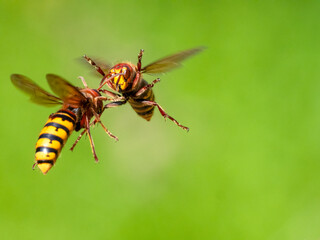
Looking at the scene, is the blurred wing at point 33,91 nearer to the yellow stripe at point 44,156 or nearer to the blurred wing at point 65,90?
the blurred wing at point 65,90

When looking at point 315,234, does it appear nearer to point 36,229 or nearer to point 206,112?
point 206,112

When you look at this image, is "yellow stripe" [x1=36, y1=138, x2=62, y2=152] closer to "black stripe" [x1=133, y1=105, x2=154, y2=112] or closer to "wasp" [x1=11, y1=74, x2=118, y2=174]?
"wasp" [x1=11, y1=74, x2=118, y2=174]

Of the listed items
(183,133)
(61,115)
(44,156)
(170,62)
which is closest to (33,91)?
(61,115)

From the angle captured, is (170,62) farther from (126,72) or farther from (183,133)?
(183,133)

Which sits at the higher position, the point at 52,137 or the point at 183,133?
the point at 183,133

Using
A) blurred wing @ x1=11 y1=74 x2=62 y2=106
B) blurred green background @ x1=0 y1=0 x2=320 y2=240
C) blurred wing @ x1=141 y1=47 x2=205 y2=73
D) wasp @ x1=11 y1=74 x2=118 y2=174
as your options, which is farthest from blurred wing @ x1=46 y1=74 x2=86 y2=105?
blurred green background @ x1=0 y1=0 x2=320 y2=240

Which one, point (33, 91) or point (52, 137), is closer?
point (52, 137)

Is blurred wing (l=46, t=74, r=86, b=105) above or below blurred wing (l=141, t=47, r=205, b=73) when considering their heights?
below
